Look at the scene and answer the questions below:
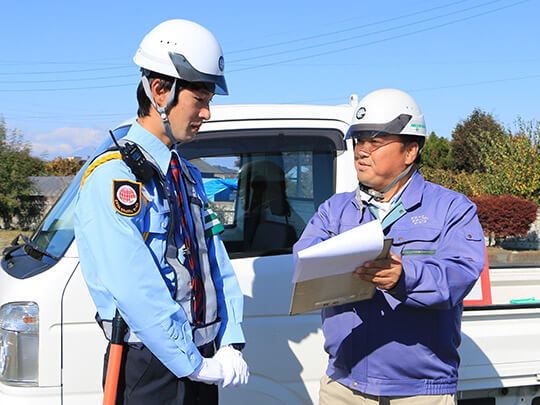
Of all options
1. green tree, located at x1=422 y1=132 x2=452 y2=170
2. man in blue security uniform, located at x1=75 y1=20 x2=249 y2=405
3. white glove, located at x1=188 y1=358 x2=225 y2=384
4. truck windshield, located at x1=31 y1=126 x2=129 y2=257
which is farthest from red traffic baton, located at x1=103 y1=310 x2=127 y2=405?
green tree, located at x1=422 y1=132 x2=452 y2=170

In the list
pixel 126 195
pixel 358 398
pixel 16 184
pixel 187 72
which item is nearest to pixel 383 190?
pixel 358 398

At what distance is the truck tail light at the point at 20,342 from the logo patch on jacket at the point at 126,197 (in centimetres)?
105

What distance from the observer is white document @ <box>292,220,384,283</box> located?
5.24ft

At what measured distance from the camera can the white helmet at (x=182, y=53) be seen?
70.7 inches

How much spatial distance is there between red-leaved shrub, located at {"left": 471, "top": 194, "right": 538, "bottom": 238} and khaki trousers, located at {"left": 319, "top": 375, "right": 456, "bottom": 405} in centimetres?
842

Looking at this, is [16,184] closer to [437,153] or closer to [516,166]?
[516,166]

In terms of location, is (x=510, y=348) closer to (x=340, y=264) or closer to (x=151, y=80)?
(x=340, y=264)

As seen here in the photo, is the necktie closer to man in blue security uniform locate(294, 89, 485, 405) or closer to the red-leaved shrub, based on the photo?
man in blue security uniform locate(294, 89, 485, 405)

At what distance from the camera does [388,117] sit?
6.99 feet

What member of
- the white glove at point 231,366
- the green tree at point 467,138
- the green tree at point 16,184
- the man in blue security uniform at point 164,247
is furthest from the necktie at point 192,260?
the green tree at point 467,138

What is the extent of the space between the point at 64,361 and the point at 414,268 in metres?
1.60

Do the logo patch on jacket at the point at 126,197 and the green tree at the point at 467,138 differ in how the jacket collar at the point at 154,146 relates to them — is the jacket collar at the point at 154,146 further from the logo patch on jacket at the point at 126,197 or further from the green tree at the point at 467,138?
the green tree at the point at 467,138

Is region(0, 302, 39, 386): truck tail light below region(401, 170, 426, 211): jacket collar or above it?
below

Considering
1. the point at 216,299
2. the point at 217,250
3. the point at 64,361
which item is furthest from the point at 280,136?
the point at 64,361
